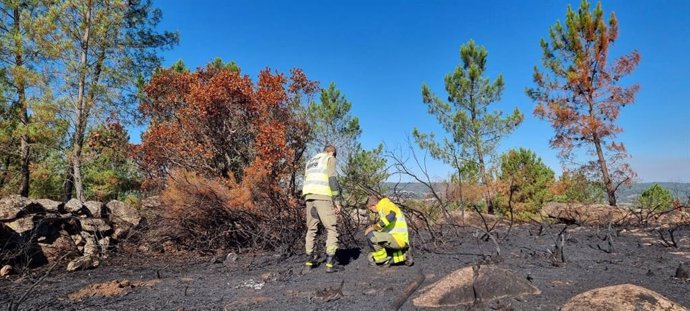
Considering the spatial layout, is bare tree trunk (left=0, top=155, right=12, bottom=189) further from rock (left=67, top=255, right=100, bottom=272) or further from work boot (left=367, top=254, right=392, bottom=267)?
work boot (left=367, top=254, right=392, bottom=267)

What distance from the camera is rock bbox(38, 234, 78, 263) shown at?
7.11 metres

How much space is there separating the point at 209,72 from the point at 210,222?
29.5 feet

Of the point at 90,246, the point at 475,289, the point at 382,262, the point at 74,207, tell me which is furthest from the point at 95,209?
the point at 475,289

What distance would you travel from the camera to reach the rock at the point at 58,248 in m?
7.11

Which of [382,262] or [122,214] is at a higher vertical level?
[122,214]

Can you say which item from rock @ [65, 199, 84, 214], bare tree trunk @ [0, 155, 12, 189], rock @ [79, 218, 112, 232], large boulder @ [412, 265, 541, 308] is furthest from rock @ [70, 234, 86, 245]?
bare tree trunk @ [0, 155, 12, 189]

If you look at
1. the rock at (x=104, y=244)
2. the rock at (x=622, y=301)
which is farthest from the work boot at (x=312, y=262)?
the rock at (x=104, y=244)

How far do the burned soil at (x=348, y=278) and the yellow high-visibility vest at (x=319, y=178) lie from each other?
3.43 feet

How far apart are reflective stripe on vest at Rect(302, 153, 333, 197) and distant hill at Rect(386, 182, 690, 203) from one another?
206cm

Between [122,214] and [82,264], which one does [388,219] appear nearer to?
[82,264]

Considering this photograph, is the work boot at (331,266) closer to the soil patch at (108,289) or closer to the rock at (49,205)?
the soil patch at (108,289)

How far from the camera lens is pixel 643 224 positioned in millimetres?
8422

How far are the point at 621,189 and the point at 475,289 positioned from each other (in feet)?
52.5

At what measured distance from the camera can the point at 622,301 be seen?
2.85 meters
